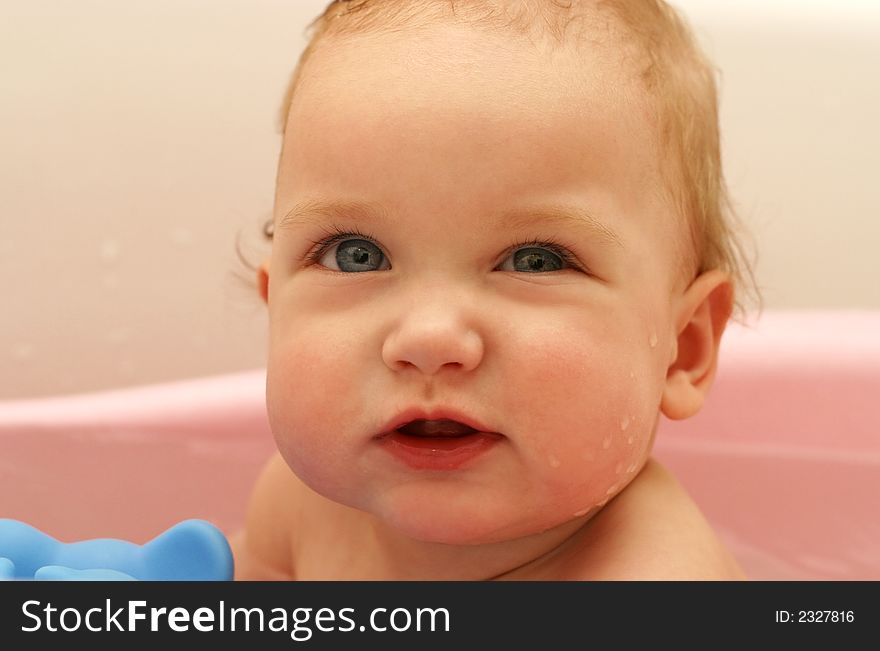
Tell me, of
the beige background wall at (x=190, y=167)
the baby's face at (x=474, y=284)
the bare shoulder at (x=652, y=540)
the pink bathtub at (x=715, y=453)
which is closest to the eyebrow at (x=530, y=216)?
the baby's face at (x=474, y=284)

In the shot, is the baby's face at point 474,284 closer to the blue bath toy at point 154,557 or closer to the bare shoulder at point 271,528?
the blue bath toy at point 154,557

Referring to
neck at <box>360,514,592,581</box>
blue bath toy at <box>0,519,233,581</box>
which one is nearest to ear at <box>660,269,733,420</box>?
neck at <box>360,514,592,581</box>

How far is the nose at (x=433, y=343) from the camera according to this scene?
0.77 metres

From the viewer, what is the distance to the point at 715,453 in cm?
143

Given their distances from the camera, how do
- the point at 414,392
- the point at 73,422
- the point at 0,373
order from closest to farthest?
the point at 414,392 < the point at 73,422 < the point at 0,373

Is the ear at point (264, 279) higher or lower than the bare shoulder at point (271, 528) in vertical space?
higher

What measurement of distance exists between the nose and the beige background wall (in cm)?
93

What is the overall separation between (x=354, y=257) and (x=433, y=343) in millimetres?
118

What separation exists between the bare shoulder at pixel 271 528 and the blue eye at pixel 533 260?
1.40 ft

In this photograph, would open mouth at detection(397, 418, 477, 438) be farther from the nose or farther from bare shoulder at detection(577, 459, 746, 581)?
bare shoulder at detection(577, 459, 746, 581)
